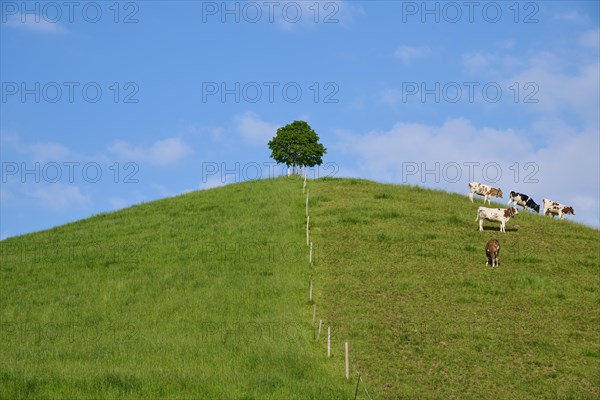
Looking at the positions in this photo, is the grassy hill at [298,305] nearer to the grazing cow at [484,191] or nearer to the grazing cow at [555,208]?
the grazing cow at [484,191]

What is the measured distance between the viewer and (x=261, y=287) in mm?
35906

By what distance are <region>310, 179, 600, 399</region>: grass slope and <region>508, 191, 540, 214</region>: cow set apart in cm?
549

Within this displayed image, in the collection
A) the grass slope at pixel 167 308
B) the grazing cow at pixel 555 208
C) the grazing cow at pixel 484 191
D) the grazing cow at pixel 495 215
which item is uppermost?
the grazing cow at pixel 484 191

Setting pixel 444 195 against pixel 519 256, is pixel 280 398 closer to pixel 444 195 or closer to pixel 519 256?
pixel 519 256

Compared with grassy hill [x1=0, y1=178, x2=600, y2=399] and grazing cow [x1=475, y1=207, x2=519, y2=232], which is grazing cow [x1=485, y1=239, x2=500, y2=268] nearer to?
grassy hill [x1=0, y1=178, x2=600, y2=399]

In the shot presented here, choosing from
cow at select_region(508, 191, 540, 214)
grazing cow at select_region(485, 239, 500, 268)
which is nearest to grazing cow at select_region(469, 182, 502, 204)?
cow at select_region(508, 191, 540, 214)

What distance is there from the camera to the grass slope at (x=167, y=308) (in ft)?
75.1

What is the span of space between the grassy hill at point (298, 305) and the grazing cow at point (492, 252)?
1.80ft

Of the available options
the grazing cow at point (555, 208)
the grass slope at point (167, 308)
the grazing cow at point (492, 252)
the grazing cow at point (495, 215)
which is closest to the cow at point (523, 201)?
the grazing cow at point (555, 208)

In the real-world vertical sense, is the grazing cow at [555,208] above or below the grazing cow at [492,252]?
above

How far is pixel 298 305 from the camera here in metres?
33.6

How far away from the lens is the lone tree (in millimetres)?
82312

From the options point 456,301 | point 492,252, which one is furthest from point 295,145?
point 456,301

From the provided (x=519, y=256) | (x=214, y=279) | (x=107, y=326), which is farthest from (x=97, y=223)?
Answer: (x=519, y=256)
